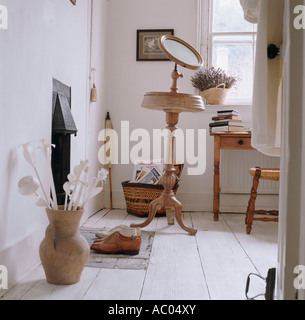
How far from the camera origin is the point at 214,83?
141 inches

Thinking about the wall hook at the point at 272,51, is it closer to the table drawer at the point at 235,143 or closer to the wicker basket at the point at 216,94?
the table drawer at the point at 235,143

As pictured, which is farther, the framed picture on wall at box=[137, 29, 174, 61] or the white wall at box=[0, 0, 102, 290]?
the framed picture on wall at box=[137, 29, 174, 61]

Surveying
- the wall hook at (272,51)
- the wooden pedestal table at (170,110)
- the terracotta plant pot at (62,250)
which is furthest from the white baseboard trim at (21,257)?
the wall hook at (272,51)

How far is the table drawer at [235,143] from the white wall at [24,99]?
1489 mm

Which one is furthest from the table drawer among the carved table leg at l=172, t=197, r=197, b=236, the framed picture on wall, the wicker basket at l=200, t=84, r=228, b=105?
the framed picture on wall

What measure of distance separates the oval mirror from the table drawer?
0.79m

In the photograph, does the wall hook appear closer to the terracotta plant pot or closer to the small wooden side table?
the terracotta plant pot

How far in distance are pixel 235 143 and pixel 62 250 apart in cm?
204

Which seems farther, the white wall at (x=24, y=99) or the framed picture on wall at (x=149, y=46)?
the framed picture on wall at (x=149, y=46)

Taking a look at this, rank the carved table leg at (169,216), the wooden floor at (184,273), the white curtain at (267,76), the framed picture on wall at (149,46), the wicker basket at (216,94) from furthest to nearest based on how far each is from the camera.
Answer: the framed picture on wall at (149,46) < the wicker basket at (216,94) < the carved table leg at (169,216) < the wooden floor at (184,273) < the white curtain at (267,76)

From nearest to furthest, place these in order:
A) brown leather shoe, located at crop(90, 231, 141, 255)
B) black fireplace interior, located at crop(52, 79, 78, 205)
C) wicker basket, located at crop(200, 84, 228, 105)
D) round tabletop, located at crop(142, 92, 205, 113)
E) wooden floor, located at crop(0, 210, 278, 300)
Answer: wooden floor, located at crop(0, 210, 278, 300)
brown leather shoe, located at crop(90, 231, 141, 255)
black fireplace interior, located at crop(52, 79, 78, 205)
round tabletop, located at crop(142, 92, 205, 113)
wicker basket, located at crop(200, 84, 228, 105)

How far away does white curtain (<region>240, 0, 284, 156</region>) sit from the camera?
1252 millimetres

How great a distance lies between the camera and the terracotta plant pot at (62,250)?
5.23ft
